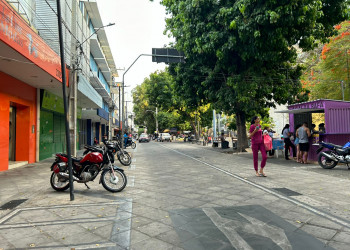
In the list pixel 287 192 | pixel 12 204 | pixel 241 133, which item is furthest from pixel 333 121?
pixel 12 204

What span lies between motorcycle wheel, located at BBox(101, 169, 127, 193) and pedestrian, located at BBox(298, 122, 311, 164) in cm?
764

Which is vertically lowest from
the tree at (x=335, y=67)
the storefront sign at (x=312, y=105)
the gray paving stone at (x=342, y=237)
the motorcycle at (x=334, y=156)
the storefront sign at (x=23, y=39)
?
the gray paving stone at (x=342, y=237)

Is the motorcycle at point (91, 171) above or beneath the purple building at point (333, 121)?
beneath

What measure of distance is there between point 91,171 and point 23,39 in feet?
14.0

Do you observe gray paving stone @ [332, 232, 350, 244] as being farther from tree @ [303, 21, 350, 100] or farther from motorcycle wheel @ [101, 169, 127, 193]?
tree @ [303, 21, 350, 100]

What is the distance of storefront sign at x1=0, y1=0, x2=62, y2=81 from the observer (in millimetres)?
6133

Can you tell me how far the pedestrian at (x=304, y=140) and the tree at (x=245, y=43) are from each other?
11.0ft

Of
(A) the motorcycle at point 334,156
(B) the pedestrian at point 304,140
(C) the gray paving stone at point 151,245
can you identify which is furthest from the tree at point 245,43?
(C) the gray paving stone at point 151,245

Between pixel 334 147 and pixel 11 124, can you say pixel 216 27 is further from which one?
pixel 11 124

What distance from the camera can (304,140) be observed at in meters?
10.3

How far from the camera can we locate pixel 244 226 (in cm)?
353

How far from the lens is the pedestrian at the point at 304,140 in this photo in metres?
10.3

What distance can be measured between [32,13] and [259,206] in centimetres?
1246

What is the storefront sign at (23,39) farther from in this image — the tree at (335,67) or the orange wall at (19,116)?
the tree at (335,67)
